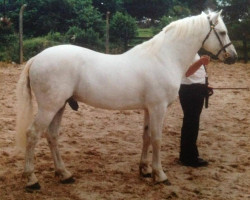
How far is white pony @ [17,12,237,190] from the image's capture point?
140 inches

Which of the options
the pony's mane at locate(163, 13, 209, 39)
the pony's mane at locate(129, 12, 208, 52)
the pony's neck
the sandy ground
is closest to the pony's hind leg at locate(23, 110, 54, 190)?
the sandy ground

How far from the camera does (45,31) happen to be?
72.5 ft

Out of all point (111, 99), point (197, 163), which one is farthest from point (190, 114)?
Result: point (111, 99)

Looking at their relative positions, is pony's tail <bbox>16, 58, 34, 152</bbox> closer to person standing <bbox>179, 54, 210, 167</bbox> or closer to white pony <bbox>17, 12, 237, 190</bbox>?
white pony <bbox>17, 12, 237, 190</bbox>

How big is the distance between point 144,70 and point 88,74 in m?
0.59

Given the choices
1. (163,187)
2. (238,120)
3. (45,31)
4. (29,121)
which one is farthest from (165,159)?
(45,31)

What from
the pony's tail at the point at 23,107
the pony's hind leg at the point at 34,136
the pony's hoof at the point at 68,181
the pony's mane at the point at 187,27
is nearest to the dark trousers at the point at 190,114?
the pony's mane at the point at 187,27

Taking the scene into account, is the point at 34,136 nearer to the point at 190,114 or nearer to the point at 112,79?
the point at 112,79

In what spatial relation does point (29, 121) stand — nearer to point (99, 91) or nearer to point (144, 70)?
point (99, 91)

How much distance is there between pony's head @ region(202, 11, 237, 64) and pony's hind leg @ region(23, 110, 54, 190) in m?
1.94

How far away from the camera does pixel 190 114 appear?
450cm

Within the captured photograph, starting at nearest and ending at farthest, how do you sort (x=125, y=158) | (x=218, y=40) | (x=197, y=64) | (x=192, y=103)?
(x=218, y=40)
(x=197, y=64)
(x=192, y=103)
(x=125, y=158)

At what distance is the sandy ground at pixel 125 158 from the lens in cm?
365

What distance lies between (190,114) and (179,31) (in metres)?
1.12
